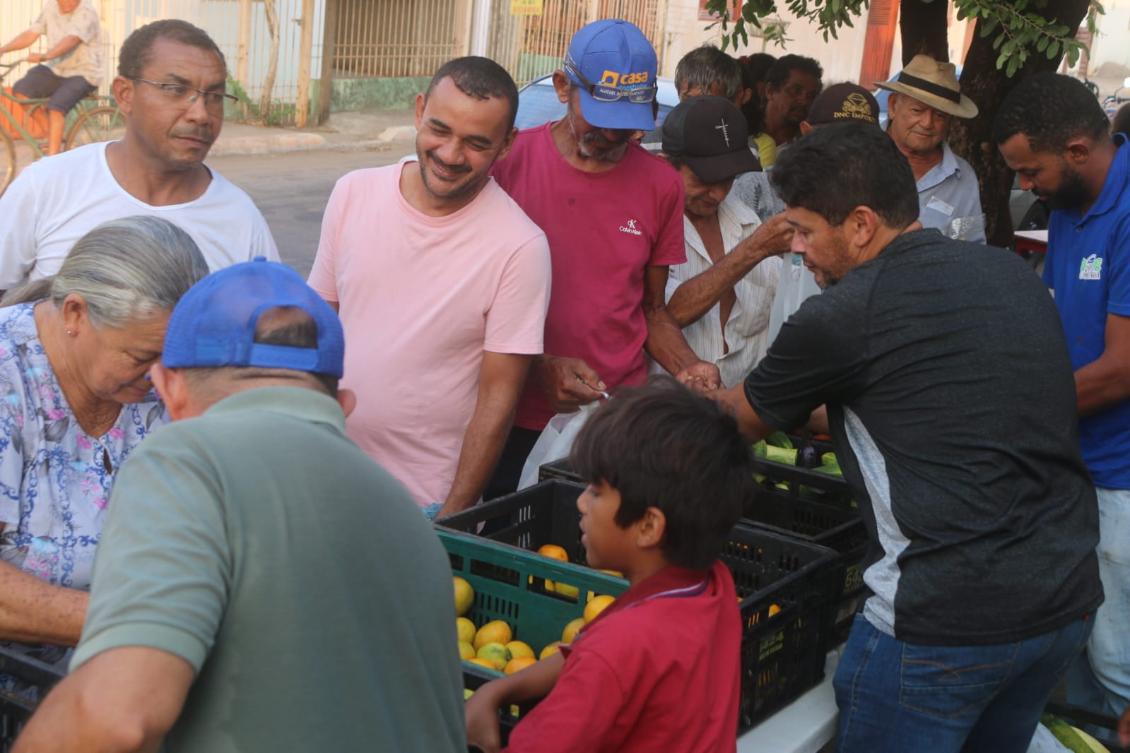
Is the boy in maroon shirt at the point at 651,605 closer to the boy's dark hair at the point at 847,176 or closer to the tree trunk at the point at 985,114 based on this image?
the boy's dark hair at the point at 847,176

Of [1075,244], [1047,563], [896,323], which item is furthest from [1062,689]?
[896,323]

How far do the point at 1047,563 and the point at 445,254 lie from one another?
1.67 metres

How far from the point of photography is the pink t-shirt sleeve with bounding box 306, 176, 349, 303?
3.56 metres

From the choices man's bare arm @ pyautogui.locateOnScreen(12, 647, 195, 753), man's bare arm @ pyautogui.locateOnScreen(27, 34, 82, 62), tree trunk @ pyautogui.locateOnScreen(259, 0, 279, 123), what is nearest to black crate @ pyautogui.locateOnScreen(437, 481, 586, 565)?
man's bare arm @ pyautogui.locateOnScreen(12, 647, 195, 753)

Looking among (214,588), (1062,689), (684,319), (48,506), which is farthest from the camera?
(1062,689)

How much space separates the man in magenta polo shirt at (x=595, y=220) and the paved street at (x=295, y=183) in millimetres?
6955

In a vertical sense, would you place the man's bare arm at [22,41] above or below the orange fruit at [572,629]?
below

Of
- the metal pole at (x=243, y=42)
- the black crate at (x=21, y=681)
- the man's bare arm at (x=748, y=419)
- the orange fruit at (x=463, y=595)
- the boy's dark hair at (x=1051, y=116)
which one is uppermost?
the boy's dark hair at (x=1051, y=116)

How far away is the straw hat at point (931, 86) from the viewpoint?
16.2 ft

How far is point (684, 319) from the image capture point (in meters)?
4.18

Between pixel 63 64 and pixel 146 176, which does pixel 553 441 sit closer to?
pixel 146 176

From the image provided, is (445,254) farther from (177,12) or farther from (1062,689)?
(177,12)

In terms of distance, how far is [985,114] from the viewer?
641 cm

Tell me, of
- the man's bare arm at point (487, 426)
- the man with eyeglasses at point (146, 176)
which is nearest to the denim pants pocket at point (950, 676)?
the man's bare arm at point (487, 426)
